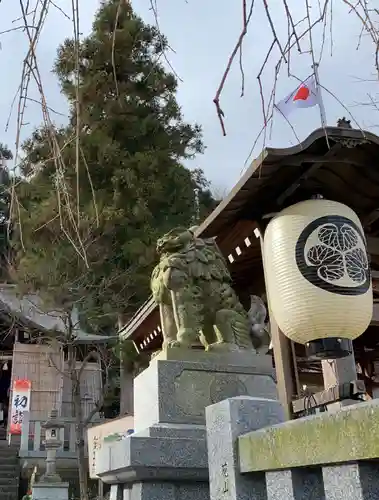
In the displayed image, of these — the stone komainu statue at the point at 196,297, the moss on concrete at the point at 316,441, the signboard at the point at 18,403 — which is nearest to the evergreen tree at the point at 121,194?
the signboard at the point at 18,403

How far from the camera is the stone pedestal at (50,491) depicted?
8.88 m

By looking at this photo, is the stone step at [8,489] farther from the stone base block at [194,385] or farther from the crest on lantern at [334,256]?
the crest on lantern at [334,256]

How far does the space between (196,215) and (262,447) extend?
43.1ft

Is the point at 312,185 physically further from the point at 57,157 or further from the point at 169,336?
the point at 57,157

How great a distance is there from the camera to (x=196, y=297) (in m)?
3.39

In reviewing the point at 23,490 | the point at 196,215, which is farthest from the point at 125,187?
the point at 23,490

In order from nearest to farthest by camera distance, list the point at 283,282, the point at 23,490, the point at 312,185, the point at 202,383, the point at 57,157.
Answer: the point at 57,157
the point at 202,383
the point at 283,282
the point at 312,185
the point at 23,490

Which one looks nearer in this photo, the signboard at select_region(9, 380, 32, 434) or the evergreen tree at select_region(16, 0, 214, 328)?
the evergreen tree at select_region(16, 0, 214, 328)

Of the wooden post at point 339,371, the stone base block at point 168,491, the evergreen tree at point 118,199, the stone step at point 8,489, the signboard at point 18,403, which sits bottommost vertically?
the stone base block at point 168,491

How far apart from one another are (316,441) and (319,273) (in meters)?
2.04

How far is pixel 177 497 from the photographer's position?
8.08 feet

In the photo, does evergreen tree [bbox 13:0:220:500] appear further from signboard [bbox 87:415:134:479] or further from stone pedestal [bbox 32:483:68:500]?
signboard [bbox 87:415:134:479]

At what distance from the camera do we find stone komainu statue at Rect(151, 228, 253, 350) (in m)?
3.30

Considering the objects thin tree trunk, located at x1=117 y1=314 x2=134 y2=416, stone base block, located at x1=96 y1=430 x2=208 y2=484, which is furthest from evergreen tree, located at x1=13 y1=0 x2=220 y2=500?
stone base block, located at x1=96 y1=430 x2=208 y2=484
